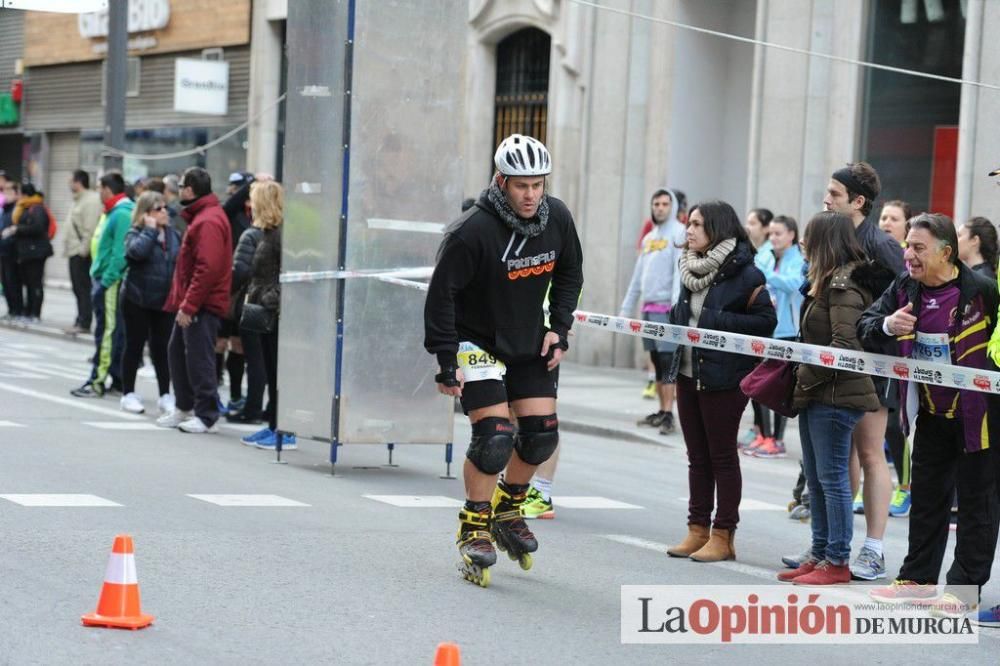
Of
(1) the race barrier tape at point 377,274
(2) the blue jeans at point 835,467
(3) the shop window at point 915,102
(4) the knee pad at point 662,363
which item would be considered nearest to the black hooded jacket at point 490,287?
(2) the blue jeans at point 835,467

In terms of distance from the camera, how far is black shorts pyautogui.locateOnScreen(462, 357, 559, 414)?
7066 millimetres

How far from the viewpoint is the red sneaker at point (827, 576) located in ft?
24.7

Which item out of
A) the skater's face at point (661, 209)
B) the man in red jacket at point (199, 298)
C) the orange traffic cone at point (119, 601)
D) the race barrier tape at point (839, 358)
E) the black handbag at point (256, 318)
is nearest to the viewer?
the orange traffic cone at point (119, 601)

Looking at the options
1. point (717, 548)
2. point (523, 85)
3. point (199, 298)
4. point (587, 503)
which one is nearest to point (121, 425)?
point (199, 298)

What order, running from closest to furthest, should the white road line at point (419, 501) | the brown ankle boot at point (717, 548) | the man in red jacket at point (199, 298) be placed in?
the brown ankle boot at point (717, 548)
the white road line at point (419, 501)
the man in red jacket at point (199, 298)

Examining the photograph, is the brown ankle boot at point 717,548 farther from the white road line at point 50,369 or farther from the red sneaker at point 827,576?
the white road line at point 50,369

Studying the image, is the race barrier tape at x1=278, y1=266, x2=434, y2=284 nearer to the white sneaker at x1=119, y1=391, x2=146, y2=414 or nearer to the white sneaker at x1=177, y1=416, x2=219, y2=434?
the white sneaker at x1=177, y1=416, x2=219, y2=434

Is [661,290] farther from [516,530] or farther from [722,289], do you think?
[516,530]

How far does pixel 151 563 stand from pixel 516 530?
161 centimetres

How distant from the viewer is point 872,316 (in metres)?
7.13

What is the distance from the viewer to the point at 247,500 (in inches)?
354

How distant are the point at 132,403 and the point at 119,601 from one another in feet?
25.5

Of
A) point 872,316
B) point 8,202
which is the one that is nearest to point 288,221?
point 872,316

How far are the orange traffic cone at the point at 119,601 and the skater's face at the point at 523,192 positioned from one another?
232cm
